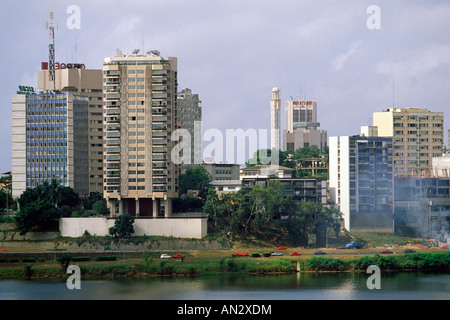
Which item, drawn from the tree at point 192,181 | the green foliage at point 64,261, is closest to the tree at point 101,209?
the tree at point 192,181

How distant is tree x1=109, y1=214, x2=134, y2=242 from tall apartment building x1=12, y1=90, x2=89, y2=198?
32797mm

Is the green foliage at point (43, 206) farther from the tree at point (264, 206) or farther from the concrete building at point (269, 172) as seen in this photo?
the concrete building at point (269, 172)

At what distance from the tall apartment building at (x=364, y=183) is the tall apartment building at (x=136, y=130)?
31.9 m

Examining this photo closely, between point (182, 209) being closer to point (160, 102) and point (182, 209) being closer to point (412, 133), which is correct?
point (160, 102)

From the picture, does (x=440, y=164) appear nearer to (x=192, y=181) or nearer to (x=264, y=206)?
(x=192, y=181)

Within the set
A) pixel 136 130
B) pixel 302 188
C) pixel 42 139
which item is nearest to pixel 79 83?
pixel 42 139

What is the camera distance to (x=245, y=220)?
490ft

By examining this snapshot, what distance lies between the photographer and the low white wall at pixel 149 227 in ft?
486

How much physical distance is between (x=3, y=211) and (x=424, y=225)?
78.4m

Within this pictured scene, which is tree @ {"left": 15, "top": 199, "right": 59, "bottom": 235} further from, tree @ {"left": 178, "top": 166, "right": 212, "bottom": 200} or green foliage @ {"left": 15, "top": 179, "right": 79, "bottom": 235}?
tree @ {"left": 178, "top": 166, "right": 212, "bottom": 200}

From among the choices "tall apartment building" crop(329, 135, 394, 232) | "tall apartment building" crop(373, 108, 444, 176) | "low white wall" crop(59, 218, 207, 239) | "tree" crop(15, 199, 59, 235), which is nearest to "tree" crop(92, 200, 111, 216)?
"low white wall" crop(59, 218, 207, 239)

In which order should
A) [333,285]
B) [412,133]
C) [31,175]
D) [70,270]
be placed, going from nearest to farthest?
[333,285] < [70,270] < [31,175] < [412,133]
